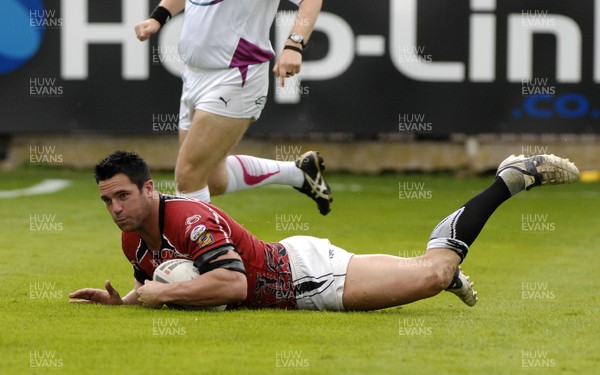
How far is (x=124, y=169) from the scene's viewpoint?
6.05m

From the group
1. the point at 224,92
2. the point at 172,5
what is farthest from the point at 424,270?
the point at 172,5

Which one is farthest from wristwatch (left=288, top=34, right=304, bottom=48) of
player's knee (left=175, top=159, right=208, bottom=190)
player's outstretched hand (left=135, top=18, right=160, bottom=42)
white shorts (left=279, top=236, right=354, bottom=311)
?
white shorts (left=279, top=236, right=354, bottom=311)

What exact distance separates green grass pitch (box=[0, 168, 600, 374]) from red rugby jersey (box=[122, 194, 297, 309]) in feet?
0.54

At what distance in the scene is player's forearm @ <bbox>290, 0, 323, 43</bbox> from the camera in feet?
24.3

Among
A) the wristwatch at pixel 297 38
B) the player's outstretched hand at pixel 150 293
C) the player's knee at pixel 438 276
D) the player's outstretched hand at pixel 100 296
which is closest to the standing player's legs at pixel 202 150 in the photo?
the wristwatch at pixel 297 38

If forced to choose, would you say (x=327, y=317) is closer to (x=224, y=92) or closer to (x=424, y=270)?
(x=424, y=270)

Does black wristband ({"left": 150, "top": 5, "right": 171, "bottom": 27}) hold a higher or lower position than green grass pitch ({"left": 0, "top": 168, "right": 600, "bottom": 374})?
higher

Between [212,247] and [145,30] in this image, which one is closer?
[212,247]

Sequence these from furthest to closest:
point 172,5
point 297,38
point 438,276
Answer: point 172,5 → point 297,38 → point 438,276

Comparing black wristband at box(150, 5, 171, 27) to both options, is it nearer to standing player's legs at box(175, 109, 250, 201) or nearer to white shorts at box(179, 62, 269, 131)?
white shorts at box(179, 62, 269, 131)

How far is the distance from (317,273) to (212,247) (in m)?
0.69

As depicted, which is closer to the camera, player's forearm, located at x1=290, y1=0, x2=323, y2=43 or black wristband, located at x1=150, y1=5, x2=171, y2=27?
player's forearm, located at x1=290, y1=0, x2=323, y2=43

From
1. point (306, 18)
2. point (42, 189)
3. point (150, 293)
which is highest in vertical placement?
point (306, 18)

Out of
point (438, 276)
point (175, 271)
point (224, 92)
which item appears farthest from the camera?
point (224, 92)
